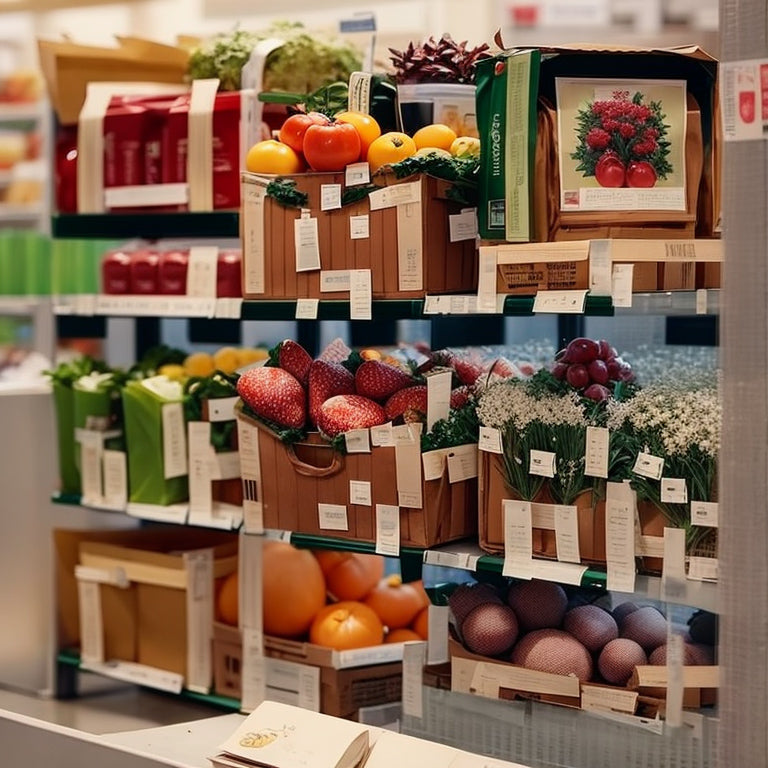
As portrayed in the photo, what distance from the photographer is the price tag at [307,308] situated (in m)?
3.37

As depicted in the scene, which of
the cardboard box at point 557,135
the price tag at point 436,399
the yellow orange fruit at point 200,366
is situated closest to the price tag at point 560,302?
the cardboard box at point 557,135

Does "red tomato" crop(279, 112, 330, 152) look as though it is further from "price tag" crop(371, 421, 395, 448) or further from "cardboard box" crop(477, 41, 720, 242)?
"price tag" crop(371, 421, 395, 448)

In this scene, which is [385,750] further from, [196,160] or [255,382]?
[196,160]

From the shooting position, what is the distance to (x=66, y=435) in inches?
160

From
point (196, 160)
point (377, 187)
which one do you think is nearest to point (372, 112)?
point (377, 187)

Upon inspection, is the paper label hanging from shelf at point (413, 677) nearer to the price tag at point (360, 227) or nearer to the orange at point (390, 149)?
the price tag at point (360, 227)

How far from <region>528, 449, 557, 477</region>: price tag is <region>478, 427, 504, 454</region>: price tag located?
0.31 ft

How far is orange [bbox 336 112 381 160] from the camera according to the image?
331 centimetres

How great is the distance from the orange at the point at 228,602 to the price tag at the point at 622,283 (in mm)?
1581

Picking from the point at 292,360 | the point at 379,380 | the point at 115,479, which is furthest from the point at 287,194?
the point at 115,479

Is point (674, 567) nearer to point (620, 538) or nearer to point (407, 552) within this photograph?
point (620, 538)

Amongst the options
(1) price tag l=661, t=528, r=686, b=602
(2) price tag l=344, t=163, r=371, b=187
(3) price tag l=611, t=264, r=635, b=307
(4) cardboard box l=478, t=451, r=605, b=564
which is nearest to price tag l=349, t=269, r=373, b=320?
(2) price tag l=344, t=163, r=371, b=187

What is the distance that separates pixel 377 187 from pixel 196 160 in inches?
30.8

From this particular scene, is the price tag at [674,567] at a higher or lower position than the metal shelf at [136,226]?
lower
